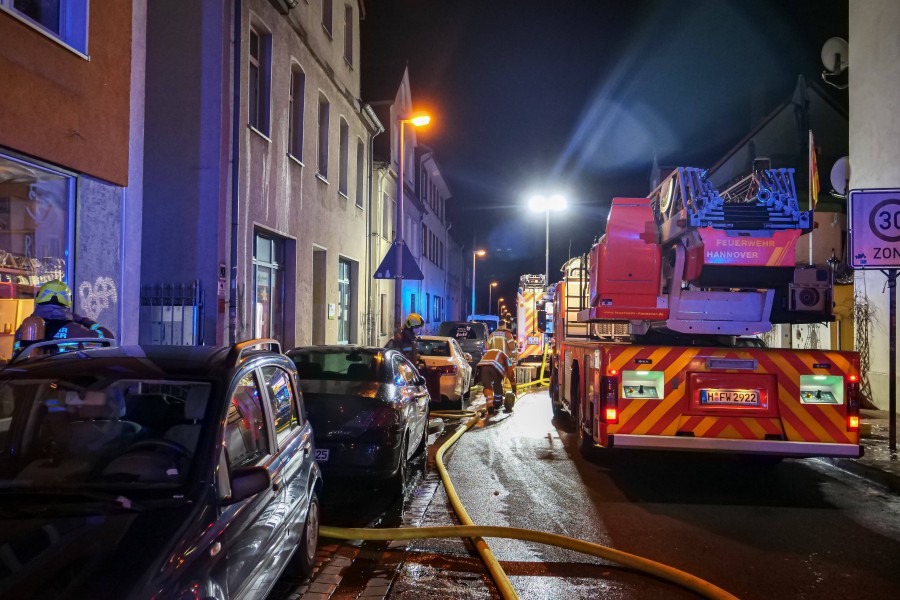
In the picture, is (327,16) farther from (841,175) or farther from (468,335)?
(841,175)

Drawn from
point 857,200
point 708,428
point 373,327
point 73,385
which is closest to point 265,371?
point 73,385

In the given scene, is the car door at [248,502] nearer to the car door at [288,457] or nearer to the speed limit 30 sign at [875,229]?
the car door at [288,457]

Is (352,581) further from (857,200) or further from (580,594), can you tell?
(857,200)

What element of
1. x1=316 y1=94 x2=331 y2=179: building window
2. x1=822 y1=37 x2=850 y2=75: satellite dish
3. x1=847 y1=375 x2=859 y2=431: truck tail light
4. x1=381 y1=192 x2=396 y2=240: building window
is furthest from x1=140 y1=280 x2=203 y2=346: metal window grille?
x1=822 y1=37 x2=850 y2=75: satellite dish

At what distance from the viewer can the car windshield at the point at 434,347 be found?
1424 centimetres

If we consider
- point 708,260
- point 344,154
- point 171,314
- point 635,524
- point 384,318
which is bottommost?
point 635,524

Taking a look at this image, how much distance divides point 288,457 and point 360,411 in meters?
2.40

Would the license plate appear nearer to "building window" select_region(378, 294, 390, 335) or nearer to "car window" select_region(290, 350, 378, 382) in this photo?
"car window" select_region(290, 350, 378, 382)

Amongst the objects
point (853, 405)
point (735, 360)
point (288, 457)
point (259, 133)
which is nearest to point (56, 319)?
point (288, 457)

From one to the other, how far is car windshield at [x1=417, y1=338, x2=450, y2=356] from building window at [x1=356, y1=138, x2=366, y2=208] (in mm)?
7331

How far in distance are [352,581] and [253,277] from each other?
9.45 metres

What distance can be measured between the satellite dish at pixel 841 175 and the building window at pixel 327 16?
1271cm

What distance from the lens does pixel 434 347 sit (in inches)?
578

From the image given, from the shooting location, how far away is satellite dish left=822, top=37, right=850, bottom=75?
17078mm
